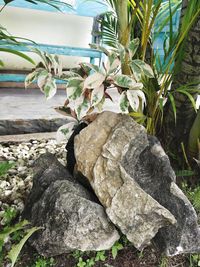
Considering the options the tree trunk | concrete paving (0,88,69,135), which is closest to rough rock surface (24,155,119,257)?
the tree trunk

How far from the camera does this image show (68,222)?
2.85ft

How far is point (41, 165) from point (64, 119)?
35.8 inches

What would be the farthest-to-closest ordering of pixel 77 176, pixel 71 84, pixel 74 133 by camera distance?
pixel 74 133, pixel 77 176, pixel 71 84

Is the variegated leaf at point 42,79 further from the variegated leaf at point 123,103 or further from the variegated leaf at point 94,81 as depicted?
the variegated leaf at point 123,103

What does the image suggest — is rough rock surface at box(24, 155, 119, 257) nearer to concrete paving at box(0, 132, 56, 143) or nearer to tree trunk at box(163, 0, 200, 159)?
tree trunk at box(163, 0, 200, 159)

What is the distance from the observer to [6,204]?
1.15 metres

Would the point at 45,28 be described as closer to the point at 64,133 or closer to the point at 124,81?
the point at 64,133

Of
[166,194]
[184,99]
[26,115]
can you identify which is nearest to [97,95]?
[166,194]

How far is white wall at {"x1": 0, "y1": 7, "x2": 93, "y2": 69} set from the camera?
2.91 m

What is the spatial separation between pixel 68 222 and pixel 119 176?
22 centimetres

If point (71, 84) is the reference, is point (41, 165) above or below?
below

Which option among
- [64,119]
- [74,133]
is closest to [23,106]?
[64,119]

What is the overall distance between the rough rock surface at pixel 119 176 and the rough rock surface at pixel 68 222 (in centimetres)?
5

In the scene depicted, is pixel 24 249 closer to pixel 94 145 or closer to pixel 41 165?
pixel 41 165
